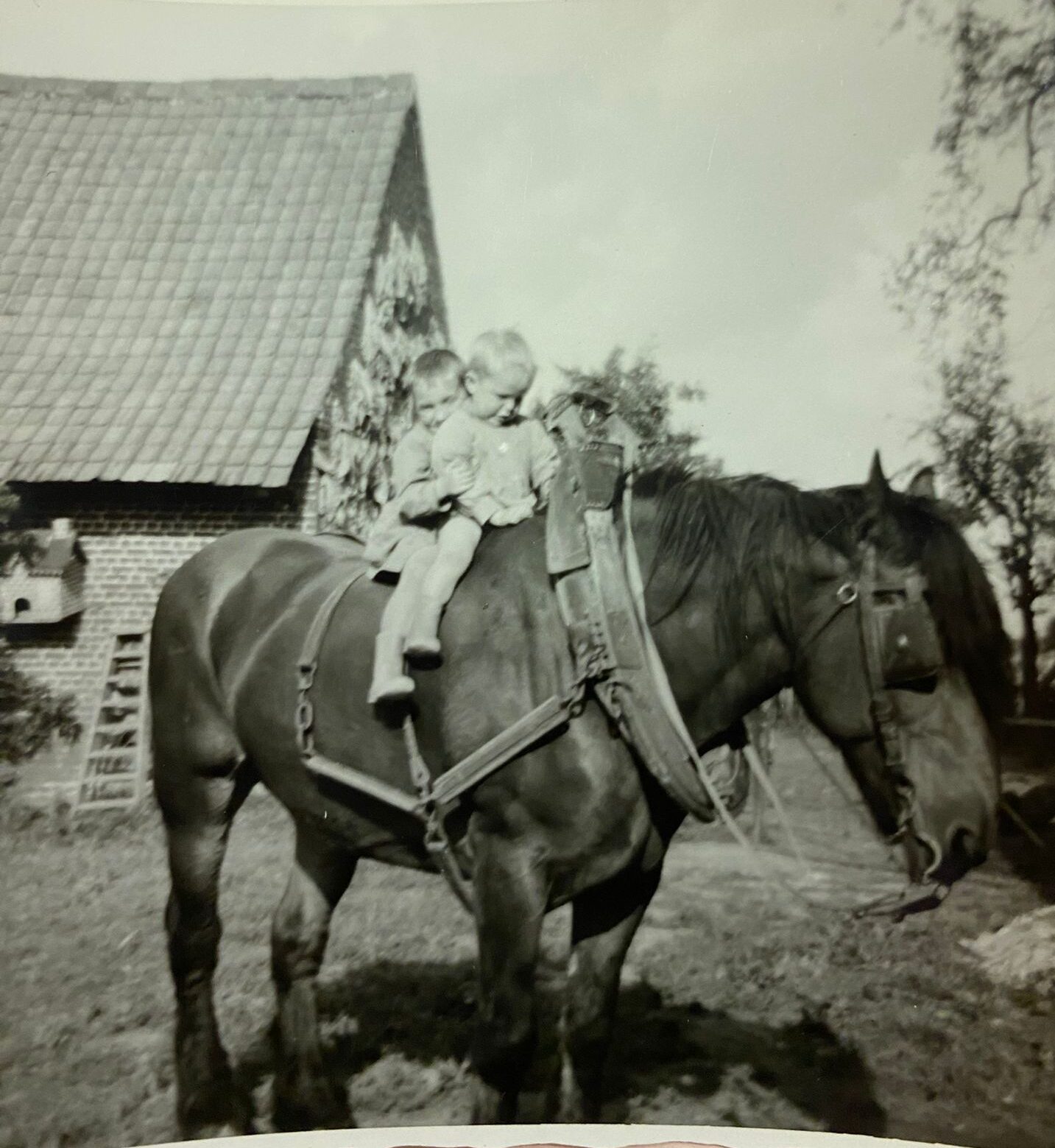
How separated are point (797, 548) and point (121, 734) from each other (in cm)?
166

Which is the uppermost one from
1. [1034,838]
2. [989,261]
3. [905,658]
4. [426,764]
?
[989,261]

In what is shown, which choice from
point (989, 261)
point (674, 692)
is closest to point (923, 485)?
point (989, 261)

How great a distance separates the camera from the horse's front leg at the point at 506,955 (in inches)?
71.4

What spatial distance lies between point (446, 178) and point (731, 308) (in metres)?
0.76

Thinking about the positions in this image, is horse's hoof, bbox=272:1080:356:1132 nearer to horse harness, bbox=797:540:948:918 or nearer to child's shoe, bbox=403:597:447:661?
child's shoe, bbox=403:597:447:661

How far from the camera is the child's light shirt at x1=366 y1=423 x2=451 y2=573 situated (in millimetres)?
1974

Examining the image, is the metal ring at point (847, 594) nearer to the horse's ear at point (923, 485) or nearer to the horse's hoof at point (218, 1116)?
the horse's ear at point (923, 485)

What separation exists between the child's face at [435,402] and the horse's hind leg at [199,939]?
1004mm

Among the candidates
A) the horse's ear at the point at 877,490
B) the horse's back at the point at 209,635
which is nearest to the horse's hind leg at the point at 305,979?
the horse's back at the point at 209,635

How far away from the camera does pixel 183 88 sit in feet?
7.68

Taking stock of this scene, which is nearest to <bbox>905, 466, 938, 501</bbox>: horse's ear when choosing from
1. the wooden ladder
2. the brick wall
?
the brick wall

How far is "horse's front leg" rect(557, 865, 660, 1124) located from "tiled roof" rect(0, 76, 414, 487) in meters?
1.28

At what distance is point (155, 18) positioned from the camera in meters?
2.27

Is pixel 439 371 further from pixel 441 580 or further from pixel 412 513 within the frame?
pixel 441 580
